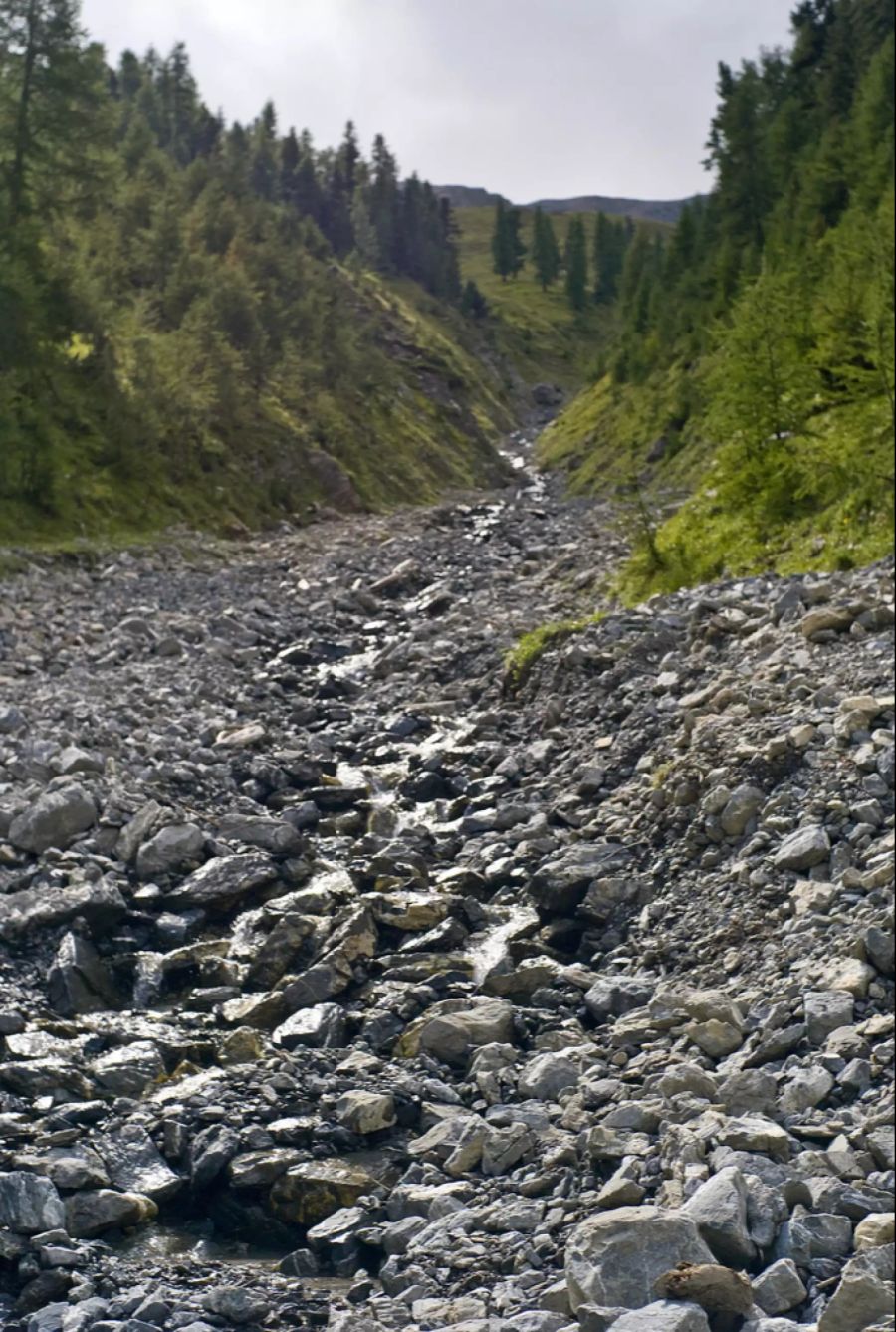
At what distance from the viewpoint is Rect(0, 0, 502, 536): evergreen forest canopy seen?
1362 inches

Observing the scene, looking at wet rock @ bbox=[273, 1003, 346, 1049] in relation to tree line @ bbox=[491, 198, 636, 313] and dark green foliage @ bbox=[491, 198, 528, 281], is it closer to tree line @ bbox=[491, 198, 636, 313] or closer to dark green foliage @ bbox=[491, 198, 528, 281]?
tree line @ bbox=[491, 198, 636, 313]

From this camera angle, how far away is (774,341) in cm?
2417

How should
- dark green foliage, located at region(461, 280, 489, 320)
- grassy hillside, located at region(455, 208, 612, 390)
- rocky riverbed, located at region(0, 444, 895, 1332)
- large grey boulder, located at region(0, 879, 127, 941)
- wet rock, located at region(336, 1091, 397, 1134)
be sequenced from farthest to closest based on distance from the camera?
dark green foliage, located at region(461, 280, 489, 320) < grassy hillside, located at region(455, 208, 612, 390) < large grey boulder, located at region(0, 879, 127, 941) < wet rock, located at region(336, 1091, 397, 1134) < rocky riverbed, located at region(0, 444, 895, 1332)

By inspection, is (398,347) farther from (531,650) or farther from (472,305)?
(531,650)

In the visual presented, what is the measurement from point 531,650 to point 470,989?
8.85m

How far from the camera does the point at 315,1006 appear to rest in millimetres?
9359

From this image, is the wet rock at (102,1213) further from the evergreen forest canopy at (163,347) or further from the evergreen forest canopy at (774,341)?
the evergreen forest canopy at (163,347)

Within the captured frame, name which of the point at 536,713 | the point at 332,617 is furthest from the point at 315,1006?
the point at 332,617

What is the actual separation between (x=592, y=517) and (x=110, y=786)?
108 ft

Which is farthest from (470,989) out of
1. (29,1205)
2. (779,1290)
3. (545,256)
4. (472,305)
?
(545,256)

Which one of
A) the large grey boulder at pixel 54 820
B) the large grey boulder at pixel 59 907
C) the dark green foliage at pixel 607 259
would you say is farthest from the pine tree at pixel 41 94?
the dark green foliage at pixel 607 259

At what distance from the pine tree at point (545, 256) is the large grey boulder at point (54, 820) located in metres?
169

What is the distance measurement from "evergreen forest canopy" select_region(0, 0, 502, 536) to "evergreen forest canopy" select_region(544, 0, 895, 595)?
1264 cm

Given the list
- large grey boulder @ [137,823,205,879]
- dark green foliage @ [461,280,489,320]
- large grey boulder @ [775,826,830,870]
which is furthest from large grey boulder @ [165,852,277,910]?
dark green foliage @ [461,280,489,320]
